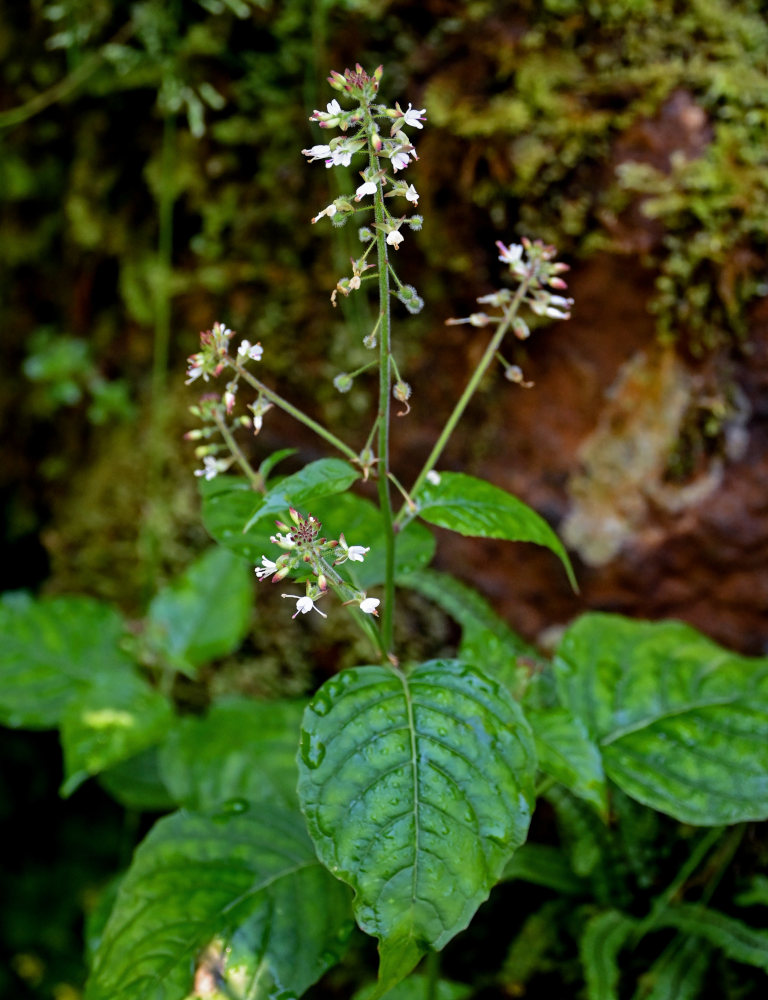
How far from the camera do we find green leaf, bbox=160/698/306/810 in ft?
6.36

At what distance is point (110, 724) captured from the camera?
195cm

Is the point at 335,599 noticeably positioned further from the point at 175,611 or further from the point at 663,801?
Result: the point at 663,801

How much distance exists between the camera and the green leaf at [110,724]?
185 cm

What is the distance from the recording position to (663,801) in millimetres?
A: 1510

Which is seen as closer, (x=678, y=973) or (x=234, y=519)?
(x=234, y=519)

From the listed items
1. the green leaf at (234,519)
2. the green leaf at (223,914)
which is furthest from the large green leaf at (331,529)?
the green leaf at (223,914)

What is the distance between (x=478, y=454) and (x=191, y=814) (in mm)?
1186

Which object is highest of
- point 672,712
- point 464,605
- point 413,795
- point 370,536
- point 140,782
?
point 370,536

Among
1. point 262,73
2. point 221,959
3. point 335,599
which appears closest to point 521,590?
point 335,599

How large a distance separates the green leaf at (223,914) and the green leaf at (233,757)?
292 mm

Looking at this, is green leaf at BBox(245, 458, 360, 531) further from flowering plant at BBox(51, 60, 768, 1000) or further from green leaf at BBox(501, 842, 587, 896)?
green leaf at BBox(501, 842, 587, 896)

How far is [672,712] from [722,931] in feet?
1.52

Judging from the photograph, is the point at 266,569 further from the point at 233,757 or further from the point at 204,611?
the point at 204,611

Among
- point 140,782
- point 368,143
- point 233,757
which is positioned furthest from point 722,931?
point 368,143
